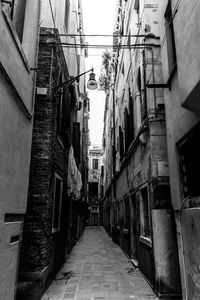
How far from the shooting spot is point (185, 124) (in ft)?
13.3

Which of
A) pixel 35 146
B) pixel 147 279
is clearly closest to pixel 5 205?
pixel 35 146

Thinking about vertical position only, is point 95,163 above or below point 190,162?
above

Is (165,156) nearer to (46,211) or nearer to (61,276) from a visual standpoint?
(46,211)

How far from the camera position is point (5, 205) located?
3.44 meters

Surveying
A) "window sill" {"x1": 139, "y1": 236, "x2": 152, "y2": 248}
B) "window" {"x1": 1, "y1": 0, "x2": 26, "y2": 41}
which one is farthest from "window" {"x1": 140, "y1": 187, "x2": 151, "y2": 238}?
"window" {"x1": 1, "y1": 0, "x2": 26, "y2": 41}

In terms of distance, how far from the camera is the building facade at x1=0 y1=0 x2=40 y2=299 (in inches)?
131

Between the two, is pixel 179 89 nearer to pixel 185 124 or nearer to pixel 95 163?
pixel 185 124

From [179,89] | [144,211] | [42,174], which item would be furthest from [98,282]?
[179,89]

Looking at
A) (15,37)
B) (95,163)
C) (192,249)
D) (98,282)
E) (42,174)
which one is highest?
(95,163)

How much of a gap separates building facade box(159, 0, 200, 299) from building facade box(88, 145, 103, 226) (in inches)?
1151

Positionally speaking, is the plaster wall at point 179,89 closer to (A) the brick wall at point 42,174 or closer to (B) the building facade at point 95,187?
(A) the brick wall at point 42,174

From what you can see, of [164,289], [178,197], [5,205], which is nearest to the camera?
[5,205]

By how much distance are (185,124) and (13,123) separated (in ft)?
9.19

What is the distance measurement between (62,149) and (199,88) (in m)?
5.38
